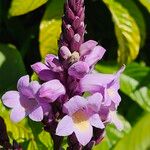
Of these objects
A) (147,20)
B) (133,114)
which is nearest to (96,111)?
(133,114)

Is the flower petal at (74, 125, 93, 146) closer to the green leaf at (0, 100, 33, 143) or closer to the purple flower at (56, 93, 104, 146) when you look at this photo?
the purple flower at (56, 93, 104, 146)

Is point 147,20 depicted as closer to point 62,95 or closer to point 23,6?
point 23,6

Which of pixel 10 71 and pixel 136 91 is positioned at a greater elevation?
pixel 10 71

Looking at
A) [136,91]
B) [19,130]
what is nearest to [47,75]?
[19,130]

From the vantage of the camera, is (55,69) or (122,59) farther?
(122,59)

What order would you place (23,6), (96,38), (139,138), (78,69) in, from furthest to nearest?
(96,38) → (23,6) → (78,69) → (139,138)

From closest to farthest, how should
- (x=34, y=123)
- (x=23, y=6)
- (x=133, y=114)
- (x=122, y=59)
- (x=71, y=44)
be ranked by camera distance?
1. (x=71, y=44)
2. (x=34, y=123)
3. (x=23, y=6)
4. (x=122, y=59)
5. (x=133, y=114)

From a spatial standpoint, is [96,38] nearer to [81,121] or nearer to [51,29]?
[51,29]
